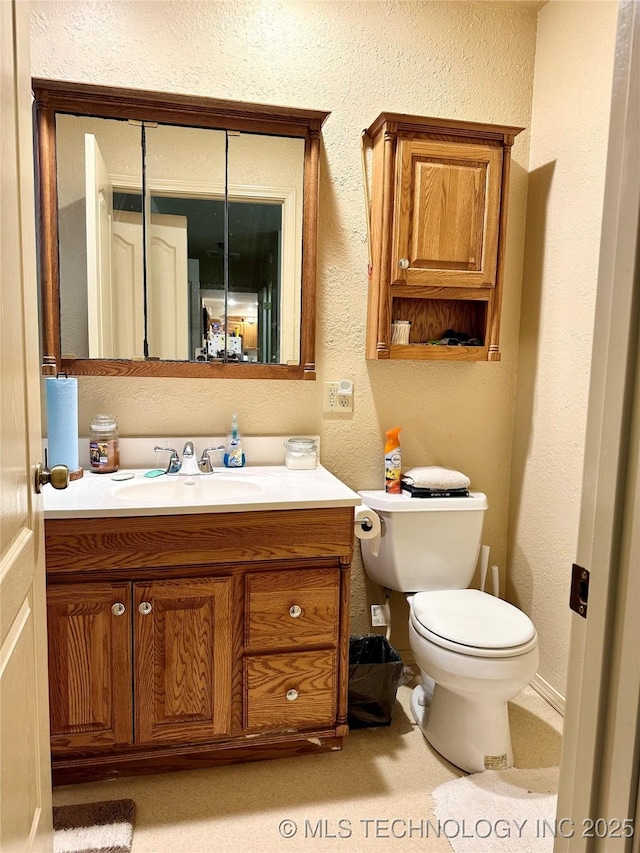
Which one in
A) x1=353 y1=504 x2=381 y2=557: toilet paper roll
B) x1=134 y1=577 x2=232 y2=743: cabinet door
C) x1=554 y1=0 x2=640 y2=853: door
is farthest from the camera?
x1=353 y1=504 x2=381 y2=557: toilet paper roll

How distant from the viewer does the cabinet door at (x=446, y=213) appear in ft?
6.78

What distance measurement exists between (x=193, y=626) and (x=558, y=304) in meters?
1.68

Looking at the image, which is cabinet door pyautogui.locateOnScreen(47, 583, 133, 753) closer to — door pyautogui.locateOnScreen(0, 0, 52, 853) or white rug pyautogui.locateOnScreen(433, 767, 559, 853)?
door pyautogui.locateOnScreen(0, 0, 52, 853)

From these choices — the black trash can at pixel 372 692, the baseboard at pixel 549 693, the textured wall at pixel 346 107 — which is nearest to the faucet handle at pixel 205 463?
the textured wall at pixel 346 107

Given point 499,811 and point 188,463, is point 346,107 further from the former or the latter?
point 499,811

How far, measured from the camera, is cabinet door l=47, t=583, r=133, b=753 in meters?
1.64

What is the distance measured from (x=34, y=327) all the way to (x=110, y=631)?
3.06 ft

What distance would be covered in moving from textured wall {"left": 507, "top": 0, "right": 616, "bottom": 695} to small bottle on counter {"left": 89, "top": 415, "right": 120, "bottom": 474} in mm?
1577

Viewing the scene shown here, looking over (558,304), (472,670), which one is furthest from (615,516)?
(558,304)

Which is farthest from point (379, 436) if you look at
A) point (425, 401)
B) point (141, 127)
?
point (141, 127)

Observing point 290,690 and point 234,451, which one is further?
point 234,451

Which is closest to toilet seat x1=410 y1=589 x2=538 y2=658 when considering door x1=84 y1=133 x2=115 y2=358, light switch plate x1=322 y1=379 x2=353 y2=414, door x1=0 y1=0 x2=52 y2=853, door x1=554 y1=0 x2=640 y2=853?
light switch plate x1=322 y1=379 x2=353 y2=414

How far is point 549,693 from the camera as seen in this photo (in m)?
2.24

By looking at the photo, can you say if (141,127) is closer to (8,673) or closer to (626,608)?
(8,673)
